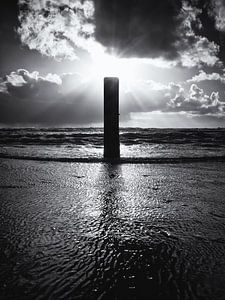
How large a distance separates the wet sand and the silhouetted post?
305 cm

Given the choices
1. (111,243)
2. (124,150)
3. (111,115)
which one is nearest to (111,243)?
(111,243)

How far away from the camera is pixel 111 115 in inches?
226

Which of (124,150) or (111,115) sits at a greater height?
(111,115)

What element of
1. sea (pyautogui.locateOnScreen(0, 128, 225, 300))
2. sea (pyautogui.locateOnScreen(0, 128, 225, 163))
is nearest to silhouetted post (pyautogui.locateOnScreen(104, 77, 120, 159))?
sea (pyautogui.locateOnScreen(0, 128, 225, 163))

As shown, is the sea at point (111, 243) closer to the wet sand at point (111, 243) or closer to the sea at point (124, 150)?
the wet sand at point (111, 243)

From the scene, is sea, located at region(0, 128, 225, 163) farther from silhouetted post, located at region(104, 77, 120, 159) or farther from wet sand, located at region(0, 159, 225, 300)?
wet sand, located at region(0, 159, 225, 300)

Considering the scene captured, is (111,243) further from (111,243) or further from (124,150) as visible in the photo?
(124,150)

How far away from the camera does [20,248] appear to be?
53.3 inches

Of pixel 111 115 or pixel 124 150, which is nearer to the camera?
pixel 111 115

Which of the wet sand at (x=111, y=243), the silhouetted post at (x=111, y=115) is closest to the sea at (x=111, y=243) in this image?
the wet sand at (x=111, y=243)

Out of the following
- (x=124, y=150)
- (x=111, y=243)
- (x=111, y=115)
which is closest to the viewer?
(x=111, y=243)

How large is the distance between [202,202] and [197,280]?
1382 millimetres

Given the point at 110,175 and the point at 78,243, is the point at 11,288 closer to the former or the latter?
the point at 78,243

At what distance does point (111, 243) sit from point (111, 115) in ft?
14.8
